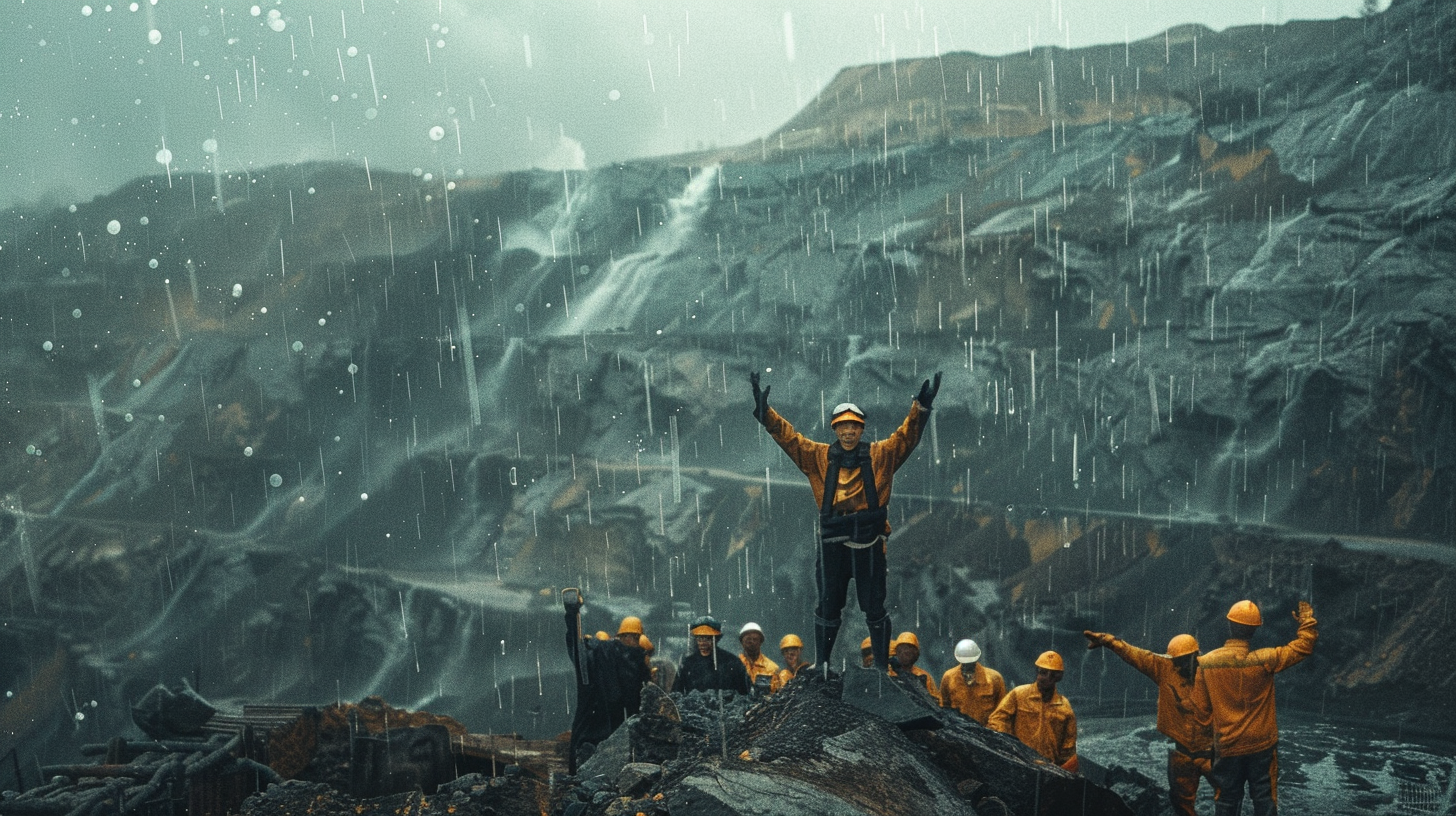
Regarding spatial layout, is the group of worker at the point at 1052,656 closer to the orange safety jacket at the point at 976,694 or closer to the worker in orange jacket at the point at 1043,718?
the worker in orange jacket at the point at 1043,718

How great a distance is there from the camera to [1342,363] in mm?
20234

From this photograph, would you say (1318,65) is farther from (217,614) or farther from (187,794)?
(217,614)

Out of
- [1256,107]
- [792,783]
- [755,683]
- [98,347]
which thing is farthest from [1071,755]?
[98,347]

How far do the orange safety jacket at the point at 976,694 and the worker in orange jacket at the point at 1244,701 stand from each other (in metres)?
1.47

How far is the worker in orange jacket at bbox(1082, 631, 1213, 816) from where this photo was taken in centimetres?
594

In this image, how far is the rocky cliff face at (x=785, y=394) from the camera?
1923 cm

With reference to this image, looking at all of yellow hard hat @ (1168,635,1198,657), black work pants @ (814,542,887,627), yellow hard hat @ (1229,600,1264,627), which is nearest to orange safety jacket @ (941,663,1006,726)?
yellow hard hat @ (1168,635,1198,657)

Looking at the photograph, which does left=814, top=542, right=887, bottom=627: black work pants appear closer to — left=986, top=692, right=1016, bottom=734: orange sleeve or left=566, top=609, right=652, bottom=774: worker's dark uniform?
left=986, top=692, right=1016, bottom=734: orange sleeve

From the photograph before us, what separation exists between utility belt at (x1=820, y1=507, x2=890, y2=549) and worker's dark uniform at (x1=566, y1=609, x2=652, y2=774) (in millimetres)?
2759

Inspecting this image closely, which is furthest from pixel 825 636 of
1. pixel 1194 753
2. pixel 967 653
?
pixel 1194 753

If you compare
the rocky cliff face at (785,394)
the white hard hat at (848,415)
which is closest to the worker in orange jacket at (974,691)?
the white hard hat at (848,415)

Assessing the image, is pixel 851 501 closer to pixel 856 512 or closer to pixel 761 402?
pixel 856 512

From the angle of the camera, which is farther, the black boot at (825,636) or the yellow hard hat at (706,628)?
the yellow hard hat at (706,628)

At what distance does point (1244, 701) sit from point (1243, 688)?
0.30 feet
